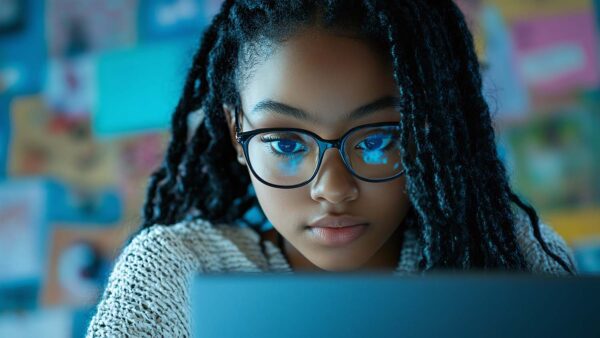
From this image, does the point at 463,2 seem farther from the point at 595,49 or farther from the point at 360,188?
the point at 360,188

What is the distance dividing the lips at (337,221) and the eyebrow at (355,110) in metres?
0.13

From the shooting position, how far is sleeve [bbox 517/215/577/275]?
88cm

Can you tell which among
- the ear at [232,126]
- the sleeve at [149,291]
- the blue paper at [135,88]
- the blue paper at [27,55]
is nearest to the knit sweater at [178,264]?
the sleeve at [149,291]

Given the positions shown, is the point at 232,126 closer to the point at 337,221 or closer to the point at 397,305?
the point at 337,221

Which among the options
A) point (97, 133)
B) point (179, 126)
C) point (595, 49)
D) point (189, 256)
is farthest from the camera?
point (97, 133)

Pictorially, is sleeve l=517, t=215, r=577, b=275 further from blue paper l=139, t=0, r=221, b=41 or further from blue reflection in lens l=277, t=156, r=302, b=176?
blue paper l=139, t=0, r=221, b=41

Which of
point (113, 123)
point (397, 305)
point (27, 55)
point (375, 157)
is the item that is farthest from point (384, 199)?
point (27, 55)

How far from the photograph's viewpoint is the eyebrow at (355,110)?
77cm

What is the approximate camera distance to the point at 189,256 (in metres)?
0.90

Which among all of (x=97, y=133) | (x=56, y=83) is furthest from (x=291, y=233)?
(x=56, y=83)

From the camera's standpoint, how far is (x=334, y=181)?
0.77 m

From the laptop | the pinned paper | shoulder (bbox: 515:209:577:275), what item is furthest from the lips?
the pinned paper

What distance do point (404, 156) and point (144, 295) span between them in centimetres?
39

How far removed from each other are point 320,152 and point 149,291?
297mm
